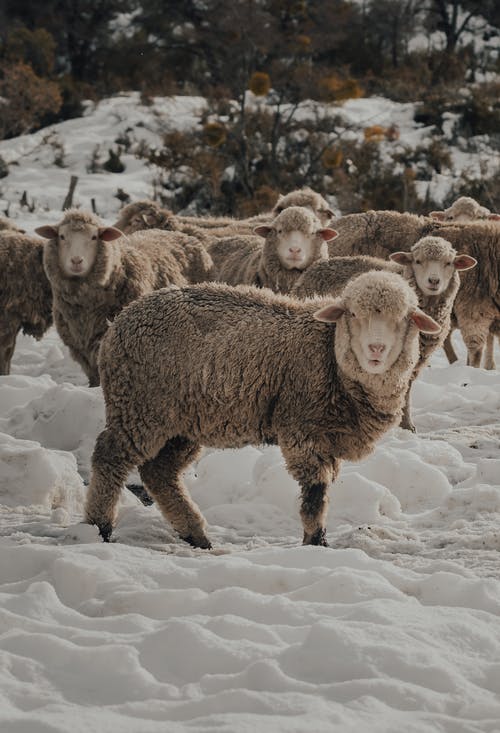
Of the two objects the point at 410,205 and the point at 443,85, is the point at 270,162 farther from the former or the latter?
the point at 443,85

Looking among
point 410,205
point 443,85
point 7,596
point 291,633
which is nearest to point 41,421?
point 7,596

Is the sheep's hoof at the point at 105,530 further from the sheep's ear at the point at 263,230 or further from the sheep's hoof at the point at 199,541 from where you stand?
the sheep's ear at the point at 263,230

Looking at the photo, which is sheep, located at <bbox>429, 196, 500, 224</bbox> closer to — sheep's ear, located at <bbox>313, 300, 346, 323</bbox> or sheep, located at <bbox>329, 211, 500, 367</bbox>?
sheep, located at <bbox>329, 211, 500, 367</bbox>

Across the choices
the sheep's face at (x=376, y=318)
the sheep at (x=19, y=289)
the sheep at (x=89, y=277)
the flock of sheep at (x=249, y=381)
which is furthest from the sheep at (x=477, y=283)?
the sheep's face at (x=376, y=318)

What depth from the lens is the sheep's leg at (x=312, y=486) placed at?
5.18 meters

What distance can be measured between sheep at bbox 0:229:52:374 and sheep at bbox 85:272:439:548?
4271 mm

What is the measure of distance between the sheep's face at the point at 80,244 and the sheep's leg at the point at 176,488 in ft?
8.67

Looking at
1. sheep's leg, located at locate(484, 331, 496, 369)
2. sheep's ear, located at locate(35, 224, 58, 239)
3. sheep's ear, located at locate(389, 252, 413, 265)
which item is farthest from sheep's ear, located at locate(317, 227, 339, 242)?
sheep's leg, located at locate(484, 331, 496, 369)

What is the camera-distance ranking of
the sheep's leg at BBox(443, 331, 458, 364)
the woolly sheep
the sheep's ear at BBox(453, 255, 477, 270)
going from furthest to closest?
the sheep's leg at BBox(443, 331, 458, 364)
the sheep's ear at BBox(453, 255, 477, 270)
the woolly sheep

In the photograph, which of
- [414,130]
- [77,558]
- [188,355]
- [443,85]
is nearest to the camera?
[77,558]

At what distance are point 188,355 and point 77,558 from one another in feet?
4.06

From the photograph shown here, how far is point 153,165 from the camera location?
25.3 meters

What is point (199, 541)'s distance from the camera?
216 inches

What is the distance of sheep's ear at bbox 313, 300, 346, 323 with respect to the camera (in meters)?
5.14
